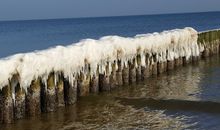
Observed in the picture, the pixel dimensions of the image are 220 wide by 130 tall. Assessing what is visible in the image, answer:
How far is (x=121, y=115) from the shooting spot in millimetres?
16578

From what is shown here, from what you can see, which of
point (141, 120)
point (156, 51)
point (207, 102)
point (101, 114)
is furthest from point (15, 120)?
point (156, 51)

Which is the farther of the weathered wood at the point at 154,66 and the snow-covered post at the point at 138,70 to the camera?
the weathered wood at the point at 154,66

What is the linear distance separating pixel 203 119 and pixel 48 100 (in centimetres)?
493

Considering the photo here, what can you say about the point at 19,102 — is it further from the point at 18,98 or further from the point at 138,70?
the point at 138,70

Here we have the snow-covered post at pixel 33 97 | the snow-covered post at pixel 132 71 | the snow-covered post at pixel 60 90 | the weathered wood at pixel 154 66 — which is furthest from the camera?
the weathered wood at pixel 154 66

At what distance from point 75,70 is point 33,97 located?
7.54 ft

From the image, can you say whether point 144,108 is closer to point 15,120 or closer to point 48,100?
point 48,100

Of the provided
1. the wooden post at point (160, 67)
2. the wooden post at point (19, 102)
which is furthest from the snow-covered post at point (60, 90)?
the wooden post at point (160, 67)

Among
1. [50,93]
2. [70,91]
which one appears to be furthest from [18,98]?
[70,91]

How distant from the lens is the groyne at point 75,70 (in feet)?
52.0

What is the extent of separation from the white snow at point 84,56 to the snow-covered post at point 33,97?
0.20m

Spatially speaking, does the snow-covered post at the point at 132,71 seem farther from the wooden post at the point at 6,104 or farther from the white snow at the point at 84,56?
the wooden post at the point at 6,104

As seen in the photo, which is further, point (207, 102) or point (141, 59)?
point (141, 59)

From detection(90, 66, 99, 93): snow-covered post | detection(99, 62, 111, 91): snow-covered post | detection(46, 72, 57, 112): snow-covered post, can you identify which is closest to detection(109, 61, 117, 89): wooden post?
detection(99, 62, 111, 91): snow-covered post
